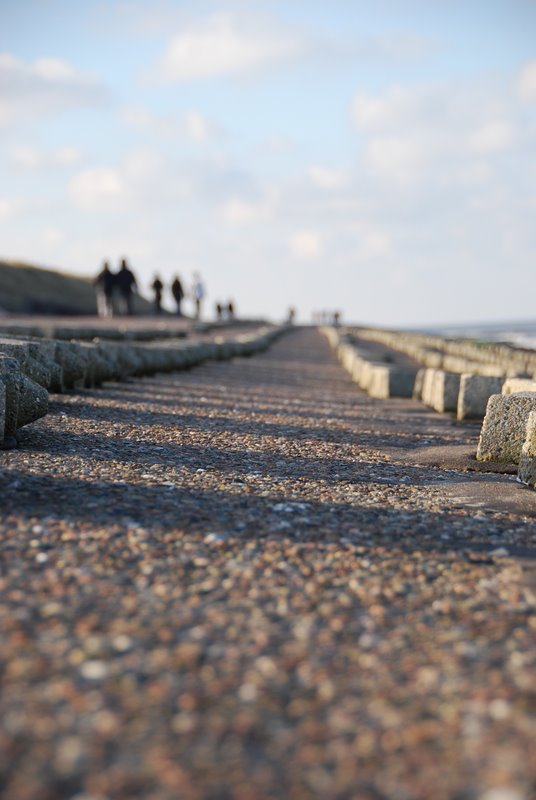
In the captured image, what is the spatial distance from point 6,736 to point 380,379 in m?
10.8

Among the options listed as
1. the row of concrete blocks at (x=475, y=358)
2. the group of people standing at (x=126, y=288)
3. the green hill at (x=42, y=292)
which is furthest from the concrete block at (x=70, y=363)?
the green hill at (x=42, y=292)

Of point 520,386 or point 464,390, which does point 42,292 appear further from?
point 520,386

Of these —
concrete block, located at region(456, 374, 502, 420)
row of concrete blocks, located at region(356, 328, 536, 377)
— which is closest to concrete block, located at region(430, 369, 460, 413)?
row of concrete blocks, located at region(356, 328, 536, 377)

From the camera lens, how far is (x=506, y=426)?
6328 mm

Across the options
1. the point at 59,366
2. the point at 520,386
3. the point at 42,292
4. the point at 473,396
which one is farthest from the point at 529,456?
the point at 42,292

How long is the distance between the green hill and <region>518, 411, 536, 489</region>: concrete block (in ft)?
122

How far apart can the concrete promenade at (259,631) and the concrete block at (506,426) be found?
0.74 metres

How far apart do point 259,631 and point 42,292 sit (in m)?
45.8

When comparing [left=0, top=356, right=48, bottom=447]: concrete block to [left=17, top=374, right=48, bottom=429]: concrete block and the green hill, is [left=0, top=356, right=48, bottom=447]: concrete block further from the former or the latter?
the green hill

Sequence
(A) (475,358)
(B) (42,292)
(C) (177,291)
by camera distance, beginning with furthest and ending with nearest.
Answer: (B) (42,292), (C) (177,291), (A) (475,358)

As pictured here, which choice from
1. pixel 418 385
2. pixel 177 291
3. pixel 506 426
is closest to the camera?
pixel 506 426

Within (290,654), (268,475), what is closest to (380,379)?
(268,475)

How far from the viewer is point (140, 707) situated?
7.57 ft

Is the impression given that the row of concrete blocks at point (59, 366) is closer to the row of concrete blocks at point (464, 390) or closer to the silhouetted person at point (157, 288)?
the row of concrete blocks at point (464, 390)
